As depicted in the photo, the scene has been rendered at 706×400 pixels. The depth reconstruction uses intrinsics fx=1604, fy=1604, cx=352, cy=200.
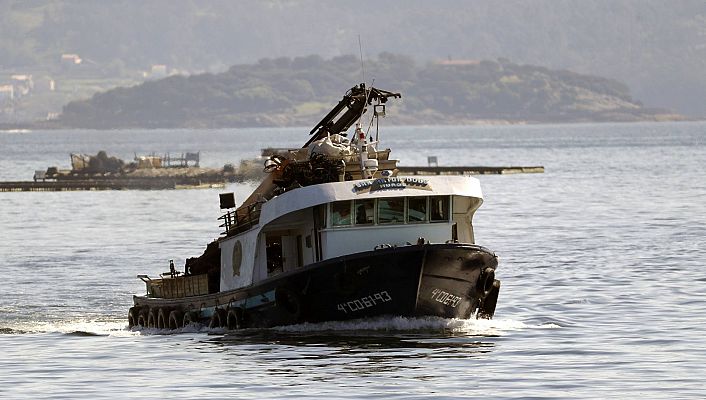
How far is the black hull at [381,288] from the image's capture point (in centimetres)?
4678

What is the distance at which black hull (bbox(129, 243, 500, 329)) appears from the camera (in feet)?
153

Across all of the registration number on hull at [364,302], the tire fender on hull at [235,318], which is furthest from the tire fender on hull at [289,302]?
the tire fender on hull at [235,318]

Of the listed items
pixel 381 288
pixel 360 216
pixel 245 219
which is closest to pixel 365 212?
pixel 360 216

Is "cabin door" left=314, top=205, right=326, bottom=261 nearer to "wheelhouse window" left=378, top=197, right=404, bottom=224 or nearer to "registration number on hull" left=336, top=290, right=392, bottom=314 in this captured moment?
"wheelhouse window" left=378, top=197, right=404, bottom=224

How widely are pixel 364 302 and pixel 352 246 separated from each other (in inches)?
73.5

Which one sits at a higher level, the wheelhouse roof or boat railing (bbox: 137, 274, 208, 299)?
the wheelhouse roof

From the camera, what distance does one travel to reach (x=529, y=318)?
177 feet

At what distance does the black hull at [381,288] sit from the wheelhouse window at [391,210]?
206 cm

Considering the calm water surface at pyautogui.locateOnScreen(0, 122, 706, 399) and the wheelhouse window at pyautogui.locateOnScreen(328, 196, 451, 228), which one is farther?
the wheelhouse window at pyautogui.locateOnScreen(328, 196, 451, 228)

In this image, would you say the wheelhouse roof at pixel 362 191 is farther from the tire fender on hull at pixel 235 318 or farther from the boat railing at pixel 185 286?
the boat railing at pixel 185 286

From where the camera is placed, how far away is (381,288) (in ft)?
155

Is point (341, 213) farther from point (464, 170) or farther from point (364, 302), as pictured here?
point (464, 170)

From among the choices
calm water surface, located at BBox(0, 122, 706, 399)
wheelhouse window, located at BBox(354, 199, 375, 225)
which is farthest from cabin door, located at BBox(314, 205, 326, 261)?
calm water surface, located at BBox(0, 122, 706, 399)

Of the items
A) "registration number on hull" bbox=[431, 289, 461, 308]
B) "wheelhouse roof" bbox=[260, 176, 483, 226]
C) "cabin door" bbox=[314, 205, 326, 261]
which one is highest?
"wheelhouse roof" bbox=[260, 176, 483, 226]
